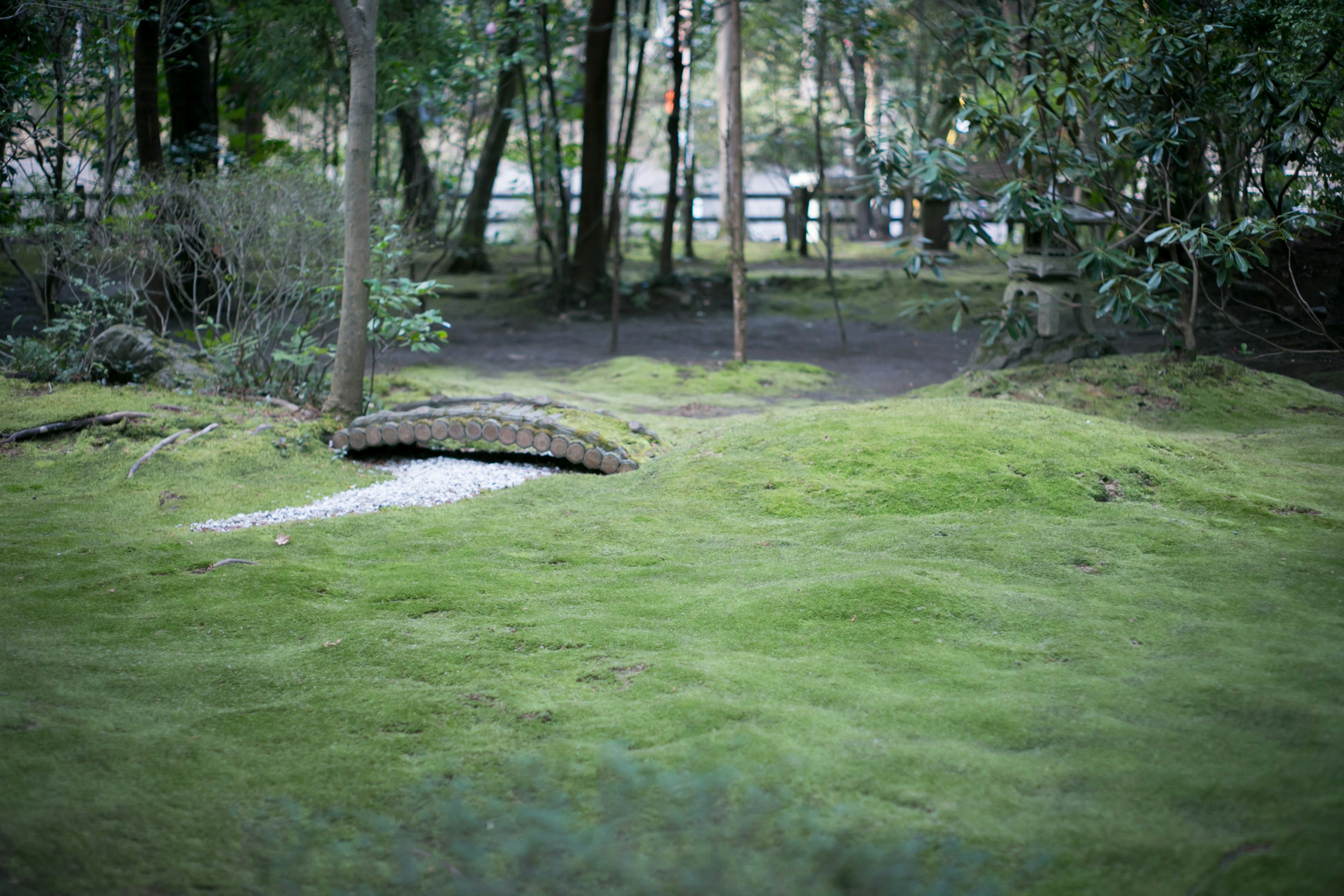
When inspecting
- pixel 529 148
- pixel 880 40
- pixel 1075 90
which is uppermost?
pixel 880 40

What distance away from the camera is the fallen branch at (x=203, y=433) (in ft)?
20.0

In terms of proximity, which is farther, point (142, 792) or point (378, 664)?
point (378, 664)

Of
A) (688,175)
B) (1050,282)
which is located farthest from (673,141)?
(1050,282)

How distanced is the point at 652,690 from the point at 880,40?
50.4 feet

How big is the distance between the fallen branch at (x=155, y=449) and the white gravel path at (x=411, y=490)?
1.04 metres

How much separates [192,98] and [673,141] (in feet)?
24.7

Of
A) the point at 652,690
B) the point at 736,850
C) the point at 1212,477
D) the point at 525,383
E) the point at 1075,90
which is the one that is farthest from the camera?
the point at 525,383

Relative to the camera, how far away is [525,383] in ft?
35.8

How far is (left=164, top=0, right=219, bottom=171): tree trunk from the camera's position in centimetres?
1073

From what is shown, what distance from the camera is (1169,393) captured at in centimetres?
750

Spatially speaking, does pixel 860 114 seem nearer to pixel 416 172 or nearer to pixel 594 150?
pixel 594 150

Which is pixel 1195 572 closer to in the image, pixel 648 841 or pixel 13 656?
pixel 648 841

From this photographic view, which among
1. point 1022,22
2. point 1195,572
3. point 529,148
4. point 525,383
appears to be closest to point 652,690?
point 1195,572

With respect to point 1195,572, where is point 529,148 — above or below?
above
